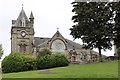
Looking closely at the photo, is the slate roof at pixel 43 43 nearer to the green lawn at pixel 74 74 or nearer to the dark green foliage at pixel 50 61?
the dark green foliage at pixel 50 61

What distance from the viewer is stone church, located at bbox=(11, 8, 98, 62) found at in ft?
287

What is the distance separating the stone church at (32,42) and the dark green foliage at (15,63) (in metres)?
43.6

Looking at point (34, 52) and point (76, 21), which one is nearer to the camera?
point (76, 21)

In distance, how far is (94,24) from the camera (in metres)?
49.6

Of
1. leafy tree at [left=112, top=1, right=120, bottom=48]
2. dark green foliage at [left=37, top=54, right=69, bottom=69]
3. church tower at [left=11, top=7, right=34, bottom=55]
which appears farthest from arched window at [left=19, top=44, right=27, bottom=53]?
dark green foliage at [left=37, top=54, right=69, bottom=69]

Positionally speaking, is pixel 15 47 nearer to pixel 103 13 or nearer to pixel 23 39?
pixel 23 39

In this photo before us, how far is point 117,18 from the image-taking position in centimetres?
5009

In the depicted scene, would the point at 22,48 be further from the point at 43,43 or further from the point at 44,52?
the point at 44,52

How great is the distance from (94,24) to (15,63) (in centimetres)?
1461

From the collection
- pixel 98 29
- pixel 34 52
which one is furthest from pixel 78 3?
pixel 34 52

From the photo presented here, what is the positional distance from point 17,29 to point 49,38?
920 centimetres

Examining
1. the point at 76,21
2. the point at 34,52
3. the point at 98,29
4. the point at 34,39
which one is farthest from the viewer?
the point at 34,39

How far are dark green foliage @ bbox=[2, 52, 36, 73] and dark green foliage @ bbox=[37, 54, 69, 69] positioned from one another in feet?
4.32

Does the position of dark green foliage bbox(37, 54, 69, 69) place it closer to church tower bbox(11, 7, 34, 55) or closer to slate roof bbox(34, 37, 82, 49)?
slate roof bbox(34, 37, 82, 49)
